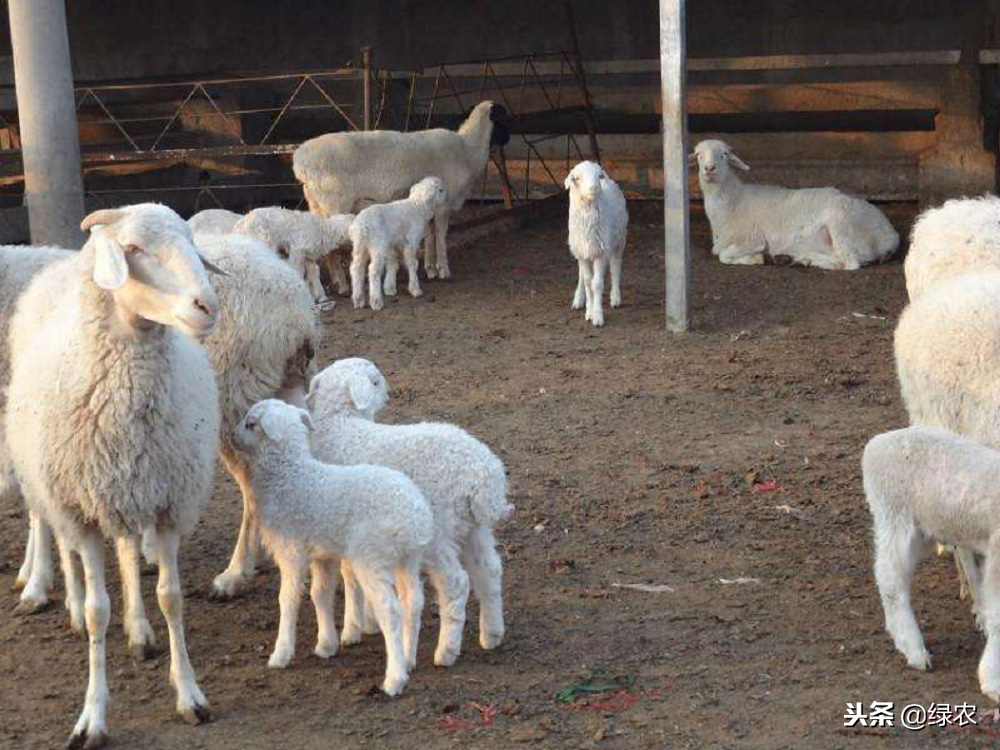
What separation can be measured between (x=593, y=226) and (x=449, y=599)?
594 cm

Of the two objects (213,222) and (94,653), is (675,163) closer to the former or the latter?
(213,222)

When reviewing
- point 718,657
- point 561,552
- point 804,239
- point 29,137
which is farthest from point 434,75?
point 718,657

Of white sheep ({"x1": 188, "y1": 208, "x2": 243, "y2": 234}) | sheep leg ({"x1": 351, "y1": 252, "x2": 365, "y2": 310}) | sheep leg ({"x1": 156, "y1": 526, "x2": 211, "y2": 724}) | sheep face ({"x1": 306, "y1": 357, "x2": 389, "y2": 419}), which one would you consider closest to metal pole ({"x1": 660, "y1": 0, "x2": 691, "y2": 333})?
sheep leg ({"x1": 351, "y1": 252, "x2": 365, "y2": 310})

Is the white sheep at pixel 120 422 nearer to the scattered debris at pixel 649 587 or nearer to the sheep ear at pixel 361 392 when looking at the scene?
the sheep ear at pixel 361 392

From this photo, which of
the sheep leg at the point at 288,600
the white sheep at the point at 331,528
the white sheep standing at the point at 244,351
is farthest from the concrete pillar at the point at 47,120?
the sheep leg at the point at 288,600

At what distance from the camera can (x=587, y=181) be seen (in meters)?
10.7

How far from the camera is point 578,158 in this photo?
52.4 feet

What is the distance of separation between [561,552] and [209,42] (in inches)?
468

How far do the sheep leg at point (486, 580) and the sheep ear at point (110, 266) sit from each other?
148 cm

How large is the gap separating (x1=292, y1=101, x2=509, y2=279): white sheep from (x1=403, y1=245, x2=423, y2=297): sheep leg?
1.90 ft

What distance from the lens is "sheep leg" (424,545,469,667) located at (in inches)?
204

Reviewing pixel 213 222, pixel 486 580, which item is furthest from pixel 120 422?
pixel 213 222

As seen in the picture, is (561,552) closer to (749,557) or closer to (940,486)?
(749,557)

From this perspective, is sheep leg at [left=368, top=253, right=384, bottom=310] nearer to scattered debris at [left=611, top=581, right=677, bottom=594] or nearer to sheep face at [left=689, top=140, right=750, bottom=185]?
sheep face at [left=689, top=140, right=750, bottom=185]
